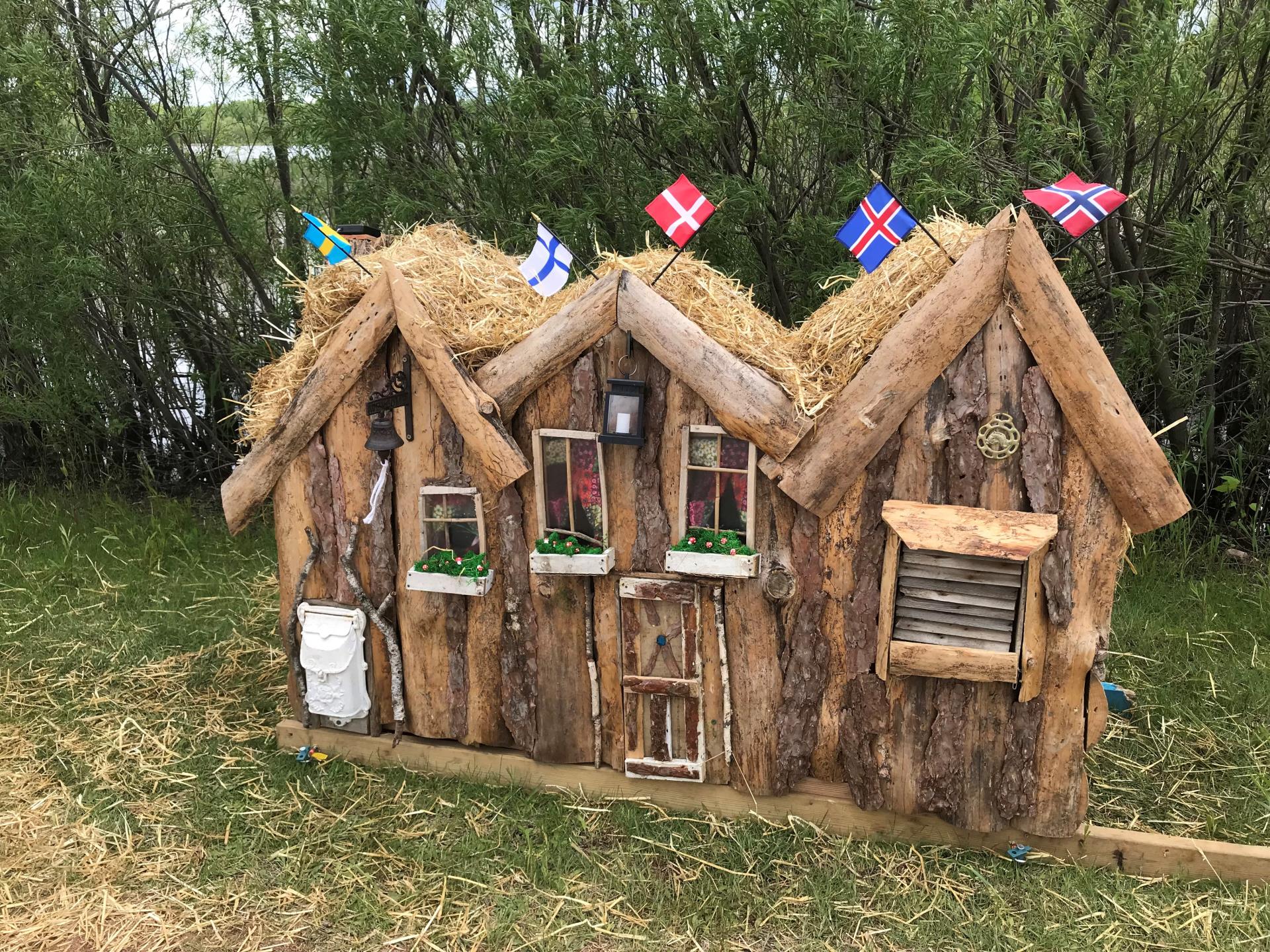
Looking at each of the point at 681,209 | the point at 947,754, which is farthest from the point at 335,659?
the point at 947,754

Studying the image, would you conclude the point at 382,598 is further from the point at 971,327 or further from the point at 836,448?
the point at 971,327

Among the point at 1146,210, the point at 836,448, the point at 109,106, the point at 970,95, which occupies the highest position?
the point at 109,106

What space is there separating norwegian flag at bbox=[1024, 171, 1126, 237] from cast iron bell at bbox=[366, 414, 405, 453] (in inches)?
104

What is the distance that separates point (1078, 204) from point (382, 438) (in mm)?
2859

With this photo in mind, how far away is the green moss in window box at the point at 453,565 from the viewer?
385cm

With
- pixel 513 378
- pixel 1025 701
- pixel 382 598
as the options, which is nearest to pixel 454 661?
pixel 382 598

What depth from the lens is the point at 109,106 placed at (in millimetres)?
7102

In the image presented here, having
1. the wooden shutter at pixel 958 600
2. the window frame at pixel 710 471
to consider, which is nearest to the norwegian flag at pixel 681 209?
the window frame at pixel 710 471

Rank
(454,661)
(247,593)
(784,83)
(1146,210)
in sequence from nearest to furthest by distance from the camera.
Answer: (454,661)
(784,83)
(1146,210)
(247,593)

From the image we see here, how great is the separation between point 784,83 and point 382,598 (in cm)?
390

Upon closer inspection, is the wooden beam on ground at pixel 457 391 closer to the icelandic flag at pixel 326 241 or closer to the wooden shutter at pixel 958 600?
the icelandic flag at pixel 326 241

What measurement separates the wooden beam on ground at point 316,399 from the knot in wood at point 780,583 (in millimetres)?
1907

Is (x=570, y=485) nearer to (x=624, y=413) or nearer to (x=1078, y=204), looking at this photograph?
(x=624, y=413)

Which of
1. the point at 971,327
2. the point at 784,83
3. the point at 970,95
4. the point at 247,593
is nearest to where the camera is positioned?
the point at 971,327
